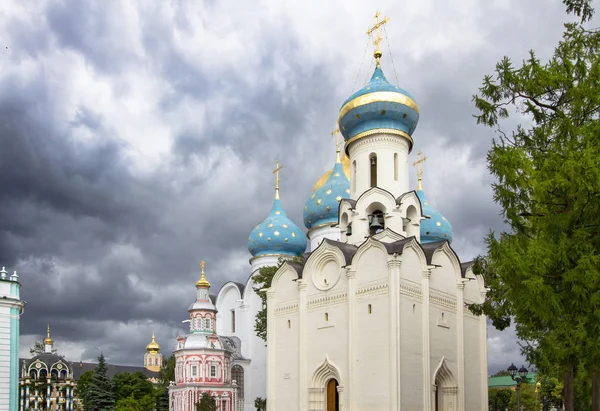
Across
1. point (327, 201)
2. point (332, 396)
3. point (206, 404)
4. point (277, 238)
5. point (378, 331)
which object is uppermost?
point (327, 201)

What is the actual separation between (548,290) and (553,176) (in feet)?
5.86

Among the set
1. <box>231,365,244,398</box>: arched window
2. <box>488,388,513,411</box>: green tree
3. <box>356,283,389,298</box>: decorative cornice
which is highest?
<box>356,283,389,298</box>: decorative cornice

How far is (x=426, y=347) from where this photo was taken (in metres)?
20.8

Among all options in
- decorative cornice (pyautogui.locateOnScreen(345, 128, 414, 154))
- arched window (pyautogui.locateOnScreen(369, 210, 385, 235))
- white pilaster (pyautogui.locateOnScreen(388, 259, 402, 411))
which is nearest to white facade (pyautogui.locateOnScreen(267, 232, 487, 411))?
white pilaster (pyautogui.locateOnScreen(388, 259, 402, 411))

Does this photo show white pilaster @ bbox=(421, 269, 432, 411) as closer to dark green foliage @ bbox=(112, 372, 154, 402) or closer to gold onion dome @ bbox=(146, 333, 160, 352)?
dark green foliage @ bbox=(112, 372, 154, 402)

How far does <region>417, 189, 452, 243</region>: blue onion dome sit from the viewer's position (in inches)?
1173

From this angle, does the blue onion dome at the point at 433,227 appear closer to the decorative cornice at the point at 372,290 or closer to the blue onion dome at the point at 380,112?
the blue onion dome at the point at 380,112

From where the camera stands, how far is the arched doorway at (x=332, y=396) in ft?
71.0

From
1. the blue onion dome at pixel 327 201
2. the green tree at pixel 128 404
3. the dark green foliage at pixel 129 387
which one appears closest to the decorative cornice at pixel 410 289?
the blue onion dome at pixel 327 201

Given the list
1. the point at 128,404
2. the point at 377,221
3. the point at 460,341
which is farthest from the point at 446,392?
the point at 128,404

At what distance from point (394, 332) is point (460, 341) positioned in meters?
3.64

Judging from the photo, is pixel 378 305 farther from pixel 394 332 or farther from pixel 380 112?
pixel 380 112

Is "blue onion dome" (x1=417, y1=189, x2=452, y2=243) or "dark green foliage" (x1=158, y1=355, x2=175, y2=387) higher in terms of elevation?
"blue onion dome" (x1=417, y1=189, x2=452, y2=243)

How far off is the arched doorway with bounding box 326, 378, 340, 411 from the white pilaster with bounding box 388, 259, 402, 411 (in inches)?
103
